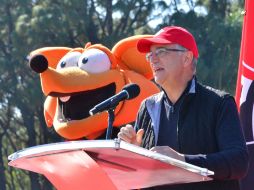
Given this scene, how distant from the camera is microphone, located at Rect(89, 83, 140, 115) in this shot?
2975 mm

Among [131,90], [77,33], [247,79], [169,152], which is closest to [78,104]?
[247,79]

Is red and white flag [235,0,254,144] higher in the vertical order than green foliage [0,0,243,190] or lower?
higher

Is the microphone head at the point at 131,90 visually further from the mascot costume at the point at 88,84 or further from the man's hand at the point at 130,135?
the mascot costume at the point at 88,84

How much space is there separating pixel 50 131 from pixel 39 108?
1.70 meters

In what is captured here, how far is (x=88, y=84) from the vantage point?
17.8ft

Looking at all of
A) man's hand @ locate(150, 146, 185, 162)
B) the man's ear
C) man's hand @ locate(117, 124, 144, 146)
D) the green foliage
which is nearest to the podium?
man's hand @ locate(150, 146, 185, 162)

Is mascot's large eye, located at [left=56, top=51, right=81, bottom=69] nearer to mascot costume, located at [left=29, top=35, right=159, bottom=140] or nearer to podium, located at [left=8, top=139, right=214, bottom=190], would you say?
mascot costume, located at [left=29, top=35, right=159, bottom=140]

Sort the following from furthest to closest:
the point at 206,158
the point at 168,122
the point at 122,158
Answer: the point at 168,122 < the point at 206,158 < the point at 122,158

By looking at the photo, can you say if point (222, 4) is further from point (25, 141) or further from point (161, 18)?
point (25, 141)

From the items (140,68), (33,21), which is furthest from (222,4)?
(140,68)

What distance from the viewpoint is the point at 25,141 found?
22062 millimetres

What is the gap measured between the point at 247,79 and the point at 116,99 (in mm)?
1318

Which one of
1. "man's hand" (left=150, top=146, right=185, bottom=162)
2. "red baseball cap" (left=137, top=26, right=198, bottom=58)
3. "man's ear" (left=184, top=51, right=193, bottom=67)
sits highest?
"red baseball cap" (left=137, top=26, right=198, bottom=58)

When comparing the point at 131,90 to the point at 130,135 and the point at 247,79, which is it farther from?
Answer: the point at 247,79
